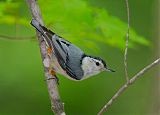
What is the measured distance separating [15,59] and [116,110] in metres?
1.49

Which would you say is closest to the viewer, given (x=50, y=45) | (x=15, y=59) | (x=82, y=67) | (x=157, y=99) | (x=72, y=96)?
(x=50, y=45)

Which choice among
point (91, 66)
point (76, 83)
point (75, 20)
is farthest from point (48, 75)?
point (76, 83)

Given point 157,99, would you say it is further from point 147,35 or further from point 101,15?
point 147,35

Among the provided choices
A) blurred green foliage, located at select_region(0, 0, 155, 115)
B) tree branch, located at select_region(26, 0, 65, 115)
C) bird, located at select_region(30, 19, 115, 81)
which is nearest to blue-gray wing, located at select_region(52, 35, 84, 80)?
bird, located at select_region(30, 19, 115, 81)

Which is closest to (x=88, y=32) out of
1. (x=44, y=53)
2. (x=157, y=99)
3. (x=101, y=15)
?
(x=101, y=15)

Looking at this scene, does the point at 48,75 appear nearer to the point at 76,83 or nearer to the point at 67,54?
the point at 67,54

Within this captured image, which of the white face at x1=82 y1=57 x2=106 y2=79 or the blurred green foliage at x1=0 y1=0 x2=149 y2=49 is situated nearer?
the blurred green foliage at x1=0 y1=0 x2=149 y2=49

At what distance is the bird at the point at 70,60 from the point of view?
340cm

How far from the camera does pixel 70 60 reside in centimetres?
353

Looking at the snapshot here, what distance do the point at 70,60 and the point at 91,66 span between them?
6.3 inches

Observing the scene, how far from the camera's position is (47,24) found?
3.39 m

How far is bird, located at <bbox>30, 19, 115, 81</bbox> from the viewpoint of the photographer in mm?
3396

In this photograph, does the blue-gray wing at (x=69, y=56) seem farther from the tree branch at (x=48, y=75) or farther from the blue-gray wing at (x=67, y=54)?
the tree branch at (x=48, y=75)

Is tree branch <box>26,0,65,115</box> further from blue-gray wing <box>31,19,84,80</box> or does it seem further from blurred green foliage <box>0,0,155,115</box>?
blurred green foliage <box>0,0,155,115</box>
